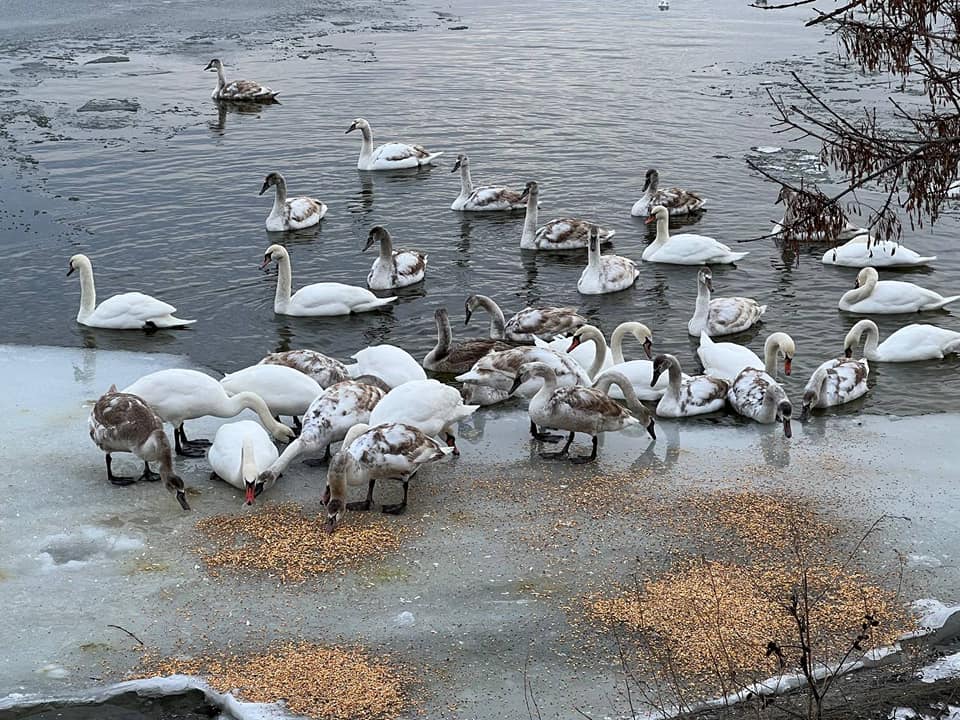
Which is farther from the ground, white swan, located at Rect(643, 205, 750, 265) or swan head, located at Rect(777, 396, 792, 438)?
white swan, located at Rect(643, 205, 750, 265)

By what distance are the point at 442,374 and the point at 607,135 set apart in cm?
1092

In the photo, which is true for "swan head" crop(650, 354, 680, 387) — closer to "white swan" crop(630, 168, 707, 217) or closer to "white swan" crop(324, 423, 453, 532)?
"white swan" crop(324, 423, 453, 532)

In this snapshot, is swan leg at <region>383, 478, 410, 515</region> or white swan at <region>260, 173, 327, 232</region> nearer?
swan leg at <region>383, 478, 410, 515</region>

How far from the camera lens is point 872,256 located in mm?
16062

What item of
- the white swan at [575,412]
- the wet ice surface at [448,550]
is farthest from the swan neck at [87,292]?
the white swan at [575,412]

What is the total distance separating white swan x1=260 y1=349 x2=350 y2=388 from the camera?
1162 cm

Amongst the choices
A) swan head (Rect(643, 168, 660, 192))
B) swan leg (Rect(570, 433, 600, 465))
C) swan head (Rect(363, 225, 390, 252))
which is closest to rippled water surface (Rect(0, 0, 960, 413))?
swan head (Rect(363, 225, 390, 252))

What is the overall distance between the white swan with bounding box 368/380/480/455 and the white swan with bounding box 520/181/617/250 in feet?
23.7

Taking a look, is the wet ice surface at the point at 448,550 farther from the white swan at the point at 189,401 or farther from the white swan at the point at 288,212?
the white swan at the point at 288,212

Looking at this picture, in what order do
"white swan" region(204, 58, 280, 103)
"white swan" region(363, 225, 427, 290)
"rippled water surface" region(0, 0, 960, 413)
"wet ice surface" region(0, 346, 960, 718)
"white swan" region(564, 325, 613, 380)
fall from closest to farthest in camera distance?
"wet ice surface" region(0, 346, 960, 718), "white swan" region(564, 325, 613, 380), "rippled water surface" region(0, 0, 960, 413), "white swan" region(363, 225, 427, 290), "white swan" region(204, 58, 280, 103)

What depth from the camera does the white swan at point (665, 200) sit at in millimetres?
18094

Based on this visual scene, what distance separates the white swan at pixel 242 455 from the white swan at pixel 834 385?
5127 mm

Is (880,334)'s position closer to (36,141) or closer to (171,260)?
(171,260)

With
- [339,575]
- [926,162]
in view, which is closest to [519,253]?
[339,575]
